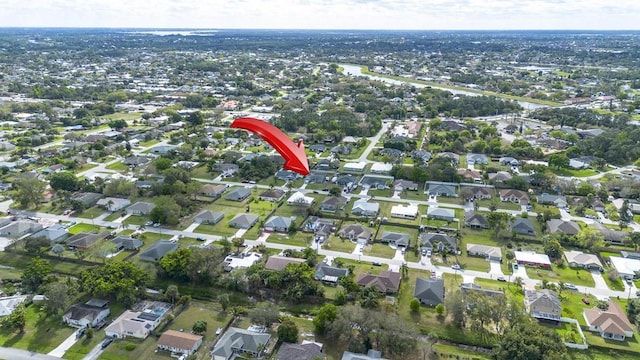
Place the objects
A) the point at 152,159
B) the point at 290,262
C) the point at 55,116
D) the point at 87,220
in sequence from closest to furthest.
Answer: the point at 290,262
the point at 87,220
the point at 152,159
the point at 55,116

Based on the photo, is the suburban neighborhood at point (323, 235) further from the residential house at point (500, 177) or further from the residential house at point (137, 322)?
the residential house at point (500, 177)

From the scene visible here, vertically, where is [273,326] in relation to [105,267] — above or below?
below

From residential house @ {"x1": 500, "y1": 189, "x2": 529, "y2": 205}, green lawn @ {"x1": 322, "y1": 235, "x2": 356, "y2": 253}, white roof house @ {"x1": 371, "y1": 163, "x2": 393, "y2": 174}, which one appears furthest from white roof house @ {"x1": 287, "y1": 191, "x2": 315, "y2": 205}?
residential house @ {"x1": 500, "y1": 189, "x2": 529, "y2": 205}

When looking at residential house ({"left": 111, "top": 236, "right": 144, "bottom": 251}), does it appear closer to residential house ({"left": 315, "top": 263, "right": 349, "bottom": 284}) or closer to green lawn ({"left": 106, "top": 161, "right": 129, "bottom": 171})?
residential house ({"left": 315, "top": 263, "right": 349, "bottom": 284})

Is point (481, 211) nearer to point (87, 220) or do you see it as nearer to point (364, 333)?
point (364, 333)

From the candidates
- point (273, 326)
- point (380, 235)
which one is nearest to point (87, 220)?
point (273, 326)

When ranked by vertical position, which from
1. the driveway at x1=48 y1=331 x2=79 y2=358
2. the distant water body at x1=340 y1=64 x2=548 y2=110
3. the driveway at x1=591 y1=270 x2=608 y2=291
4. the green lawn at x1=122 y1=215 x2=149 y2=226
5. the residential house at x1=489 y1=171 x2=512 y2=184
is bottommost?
the driveway at x1=48 y1=331 x2=79 y2=358
